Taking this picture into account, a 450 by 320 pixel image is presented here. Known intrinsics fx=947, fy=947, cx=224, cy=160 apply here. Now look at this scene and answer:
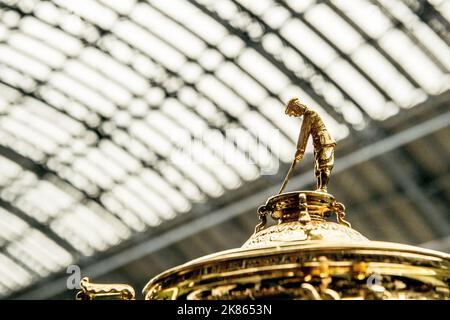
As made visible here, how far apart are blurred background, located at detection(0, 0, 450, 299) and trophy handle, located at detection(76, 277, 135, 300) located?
14118 mm

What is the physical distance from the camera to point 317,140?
6.61 ft

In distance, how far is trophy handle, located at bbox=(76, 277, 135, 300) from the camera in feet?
5.86

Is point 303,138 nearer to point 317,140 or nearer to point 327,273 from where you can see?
point 317,140

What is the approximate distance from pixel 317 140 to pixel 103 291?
1.83 ft

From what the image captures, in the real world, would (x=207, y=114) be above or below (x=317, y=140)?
above

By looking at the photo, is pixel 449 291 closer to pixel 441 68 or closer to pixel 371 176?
pixel 441 68

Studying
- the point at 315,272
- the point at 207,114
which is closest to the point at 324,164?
the point at 315,272

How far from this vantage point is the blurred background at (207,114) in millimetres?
17328

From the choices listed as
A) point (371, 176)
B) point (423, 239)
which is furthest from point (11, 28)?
point (423, 239)

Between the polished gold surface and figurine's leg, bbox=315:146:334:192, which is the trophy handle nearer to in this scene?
the polished gold surface

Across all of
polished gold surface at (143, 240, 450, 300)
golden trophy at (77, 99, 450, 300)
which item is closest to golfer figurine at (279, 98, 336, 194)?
golden trophy at (77, 99, 450, 300)
